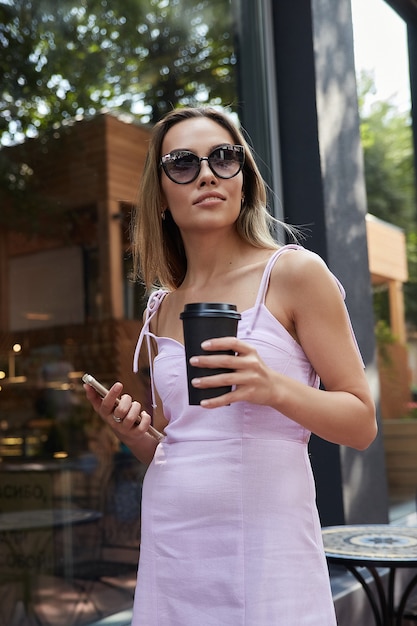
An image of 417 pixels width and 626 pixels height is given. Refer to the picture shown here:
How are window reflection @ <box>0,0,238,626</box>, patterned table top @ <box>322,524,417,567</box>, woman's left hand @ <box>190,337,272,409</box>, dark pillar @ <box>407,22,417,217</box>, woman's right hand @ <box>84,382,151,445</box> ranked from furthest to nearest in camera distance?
window reflection @ <box>0,0,238,626</box>, dark pillar @ <box>407,22,417,217</box>, patterned table top @ <box>322,524,417,567</box>, woman's right hand @ <box>84,382,151,445</box>, woman's left hand @ <box>190,337,272,409</box>

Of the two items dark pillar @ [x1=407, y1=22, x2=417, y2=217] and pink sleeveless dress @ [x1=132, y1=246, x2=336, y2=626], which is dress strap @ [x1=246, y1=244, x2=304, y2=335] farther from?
dark pillar @ [x1=407, y1=22, x2=417, y2=217]

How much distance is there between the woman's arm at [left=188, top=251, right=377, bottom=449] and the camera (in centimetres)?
123

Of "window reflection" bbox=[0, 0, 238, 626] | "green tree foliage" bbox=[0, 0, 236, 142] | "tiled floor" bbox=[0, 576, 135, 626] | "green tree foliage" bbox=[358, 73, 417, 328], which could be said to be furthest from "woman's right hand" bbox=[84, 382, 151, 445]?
"green tree foliage" bbox=[0, 0, 236, 142]

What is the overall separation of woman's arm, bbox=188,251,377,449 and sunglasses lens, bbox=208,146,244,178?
0.63 feet

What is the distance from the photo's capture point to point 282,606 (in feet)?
4.29

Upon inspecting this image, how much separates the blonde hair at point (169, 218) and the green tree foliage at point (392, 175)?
4.48 m

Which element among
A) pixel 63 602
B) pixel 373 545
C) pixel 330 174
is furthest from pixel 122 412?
pixel 63 602

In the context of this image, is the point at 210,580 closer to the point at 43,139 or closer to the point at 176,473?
the point at 176,473

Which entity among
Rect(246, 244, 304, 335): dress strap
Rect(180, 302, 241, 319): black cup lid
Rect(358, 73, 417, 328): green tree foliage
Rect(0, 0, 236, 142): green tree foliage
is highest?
Rect(0, 0, 236, 142): green tree foliage

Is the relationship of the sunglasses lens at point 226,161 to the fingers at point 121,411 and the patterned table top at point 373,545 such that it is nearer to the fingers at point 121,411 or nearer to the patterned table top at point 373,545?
the fingers at point 121,411

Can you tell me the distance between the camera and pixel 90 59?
6727mm

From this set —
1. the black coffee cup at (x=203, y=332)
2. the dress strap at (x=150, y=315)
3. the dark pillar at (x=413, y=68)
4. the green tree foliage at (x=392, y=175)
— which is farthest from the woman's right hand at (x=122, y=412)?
the green tree foliage at (x=392, y=175)

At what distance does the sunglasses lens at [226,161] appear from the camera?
1.46m

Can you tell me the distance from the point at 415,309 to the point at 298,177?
392cm
